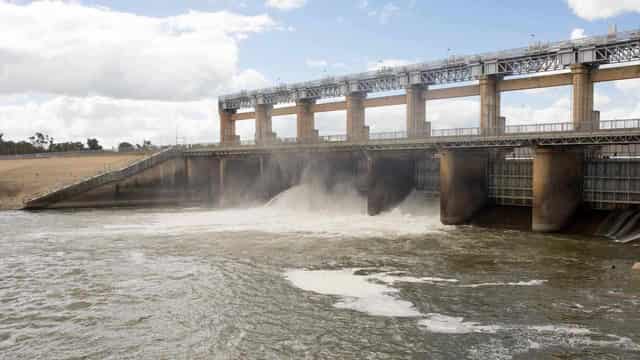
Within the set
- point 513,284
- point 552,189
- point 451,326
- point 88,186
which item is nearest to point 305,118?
point 88,186

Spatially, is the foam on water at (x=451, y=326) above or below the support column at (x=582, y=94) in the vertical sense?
below

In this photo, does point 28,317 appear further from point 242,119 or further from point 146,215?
point 242,119

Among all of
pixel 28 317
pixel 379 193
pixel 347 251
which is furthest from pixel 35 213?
pixel 28 317

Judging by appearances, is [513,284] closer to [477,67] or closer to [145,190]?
[477,67]

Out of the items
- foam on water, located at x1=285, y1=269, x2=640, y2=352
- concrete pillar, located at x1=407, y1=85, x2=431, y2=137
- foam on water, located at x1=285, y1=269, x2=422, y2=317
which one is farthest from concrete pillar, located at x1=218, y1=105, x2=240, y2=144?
foam on water, located at x1=285, y1=269, x2=422, y2=317

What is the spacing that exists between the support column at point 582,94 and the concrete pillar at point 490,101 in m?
6.96

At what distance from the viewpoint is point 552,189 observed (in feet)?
118

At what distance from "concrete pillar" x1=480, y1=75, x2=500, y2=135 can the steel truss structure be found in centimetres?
70

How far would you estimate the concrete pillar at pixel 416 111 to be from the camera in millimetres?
55875

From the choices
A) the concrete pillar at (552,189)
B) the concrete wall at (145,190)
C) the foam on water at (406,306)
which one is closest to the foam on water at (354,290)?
the foam on water at (406,306)

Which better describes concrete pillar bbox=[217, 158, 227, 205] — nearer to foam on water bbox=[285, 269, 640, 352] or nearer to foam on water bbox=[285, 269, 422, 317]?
foam on water bbox=[285, 269, 640, 352]

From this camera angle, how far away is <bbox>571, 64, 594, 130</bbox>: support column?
1748 inches

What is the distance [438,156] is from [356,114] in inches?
592

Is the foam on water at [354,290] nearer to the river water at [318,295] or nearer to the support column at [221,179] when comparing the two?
the river water at [318,295]
